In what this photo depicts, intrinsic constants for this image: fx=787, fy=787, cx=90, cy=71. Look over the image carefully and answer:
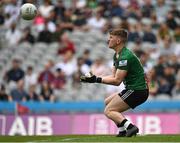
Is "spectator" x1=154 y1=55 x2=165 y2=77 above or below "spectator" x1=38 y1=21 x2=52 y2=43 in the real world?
below

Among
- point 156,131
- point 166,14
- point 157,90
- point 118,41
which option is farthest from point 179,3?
point 118,41

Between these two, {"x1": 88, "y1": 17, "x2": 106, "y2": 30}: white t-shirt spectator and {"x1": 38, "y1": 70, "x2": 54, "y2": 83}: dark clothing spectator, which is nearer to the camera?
{"x1": 38, "y1": 70, "x2": 54, "y2": 83}: dark clothing spectator

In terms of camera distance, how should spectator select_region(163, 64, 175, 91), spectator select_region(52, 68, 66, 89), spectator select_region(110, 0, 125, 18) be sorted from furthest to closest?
spectator select_region(110, 0, 125, 18) < spectator select_region(52, 68, 66, 89) < spectator select_region(163, 64, 175, 91)

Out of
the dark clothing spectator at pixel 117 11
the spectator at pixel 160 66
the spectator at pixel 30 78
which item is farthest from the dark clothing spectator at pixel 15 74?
the spectator at pixel 160 66

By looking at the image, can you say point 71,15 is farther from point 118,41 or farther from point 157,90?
point 118,41

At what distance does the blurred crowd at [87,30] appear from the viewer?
23.2 metres

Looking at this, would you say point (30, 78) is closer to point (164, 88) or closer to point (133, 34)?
point (133, 34)

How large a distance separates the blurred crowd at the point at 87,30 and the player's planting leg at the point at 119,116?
704cm

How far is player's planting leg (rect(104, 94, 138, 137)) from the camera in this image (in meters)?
14.3

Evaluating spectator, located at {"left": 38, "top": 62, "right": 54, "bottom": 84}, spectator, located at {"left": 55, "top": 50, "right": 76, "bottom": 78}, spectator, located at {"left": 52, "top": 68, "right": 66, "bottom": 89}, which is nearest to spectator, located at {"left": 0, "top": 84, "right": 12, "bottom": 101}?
spectator, located at {"left": 38, "top": 62, "right": 54, "bottom": 84}

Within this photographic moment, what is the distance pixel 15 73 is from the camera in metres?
24.6

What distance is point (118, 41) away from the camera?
1470 centimetres

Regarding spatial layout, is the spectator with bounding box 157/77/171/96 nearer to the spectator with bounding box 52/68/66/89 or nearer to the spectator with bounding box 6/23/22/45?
the spectator with bounding box 52/68/66/89

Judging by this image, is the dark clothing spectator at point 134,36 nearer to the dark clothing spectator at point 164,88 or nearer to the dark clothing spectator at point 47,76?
the dark clothing spectator at point 164,88
